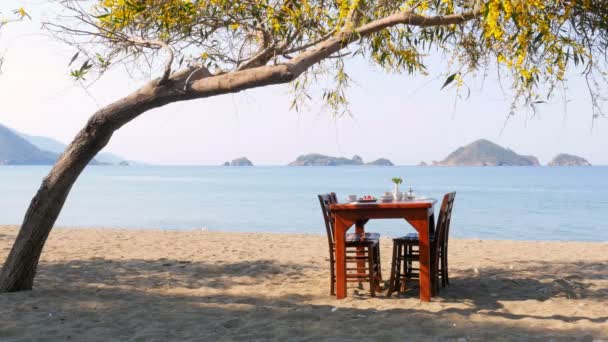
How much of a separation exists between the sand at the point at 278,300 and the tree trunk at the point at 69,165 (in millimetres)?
446

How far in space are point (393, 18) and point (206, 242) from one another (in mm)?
6355

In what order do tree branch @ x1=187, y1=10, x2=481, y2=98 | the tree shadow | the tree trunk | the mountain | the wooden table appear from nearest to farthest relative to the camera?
the tree shadow < tree branch @ x1=187, y1=10, x2=481, y2=98 < the wooden table < the tree trunk < the mountain

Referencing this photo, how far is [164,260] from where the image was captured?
324 inches

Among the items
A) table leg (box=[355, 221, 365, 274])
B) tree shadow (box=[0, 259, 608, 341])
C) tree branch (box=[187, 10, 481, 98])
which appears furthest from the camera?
table leg (box=[355, 221, 365, 274])

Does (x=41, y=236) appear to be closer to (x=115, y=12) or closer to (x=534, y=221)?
(x=115, y=12)

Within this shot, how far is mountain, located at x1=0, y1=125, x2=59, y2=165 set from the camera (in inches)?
6973

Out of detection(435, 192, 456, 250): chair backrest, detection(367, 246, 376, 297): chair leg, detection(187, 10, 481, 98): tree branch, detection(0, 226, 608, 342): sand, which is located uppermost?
detection(187, 10, 481, 98): tree branch

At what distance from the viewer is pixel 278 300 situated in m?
5.64

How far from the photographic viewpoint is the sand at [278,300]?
4.34m

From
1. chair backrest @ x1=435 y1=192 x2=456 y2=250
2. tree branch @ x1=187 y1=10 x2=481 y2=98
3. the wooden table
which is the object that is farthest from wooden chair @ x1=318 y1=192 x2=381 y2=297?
tree branch @ x1=187 y1=10 x2=481 y2=98

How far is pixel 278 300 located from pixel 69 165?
7.54 feet

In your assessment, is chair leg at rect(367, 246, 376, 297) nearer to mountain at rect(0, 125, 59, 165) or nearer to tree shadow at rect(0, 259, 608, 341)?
tree shadow at rect(0, 259, 608, 341)

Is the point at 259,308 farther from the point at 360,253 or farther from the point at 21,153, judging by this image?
the point at 21,153

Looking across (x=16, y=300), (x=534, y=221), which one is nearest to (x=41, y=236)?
(x=16, y=300)
